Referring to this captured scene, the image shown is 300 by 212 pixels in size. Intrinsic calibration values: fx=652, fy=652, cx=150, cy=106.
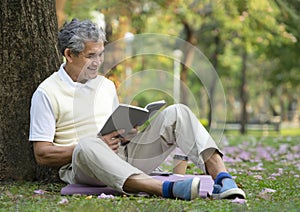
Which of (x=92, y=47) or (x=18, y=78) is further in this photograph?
(x=18, y=78)

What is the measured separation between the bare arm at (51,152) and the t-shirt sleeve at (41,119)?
0.05m

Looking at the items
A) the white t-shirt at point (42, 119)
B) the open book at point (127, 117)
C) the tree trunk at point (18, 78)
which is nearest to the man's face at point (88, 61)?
the white t-shirt at point (42, 119)

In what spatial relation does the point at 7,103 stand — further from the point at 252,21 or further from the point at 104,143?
the point at 252,21

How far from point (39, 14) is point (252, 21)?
11.1 meters

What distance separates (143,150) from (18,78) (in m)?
1.22

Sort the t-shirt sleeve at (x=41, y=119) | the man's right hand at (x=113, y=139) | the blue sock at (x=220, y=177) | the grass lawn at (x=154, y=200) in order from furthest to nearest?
the t-shirt sleeve at (x=41, y=119) < the man's right hand at (x=113, y=139) < the blue sock at (x=220, y=177) < the grass lawn at (x=154, y=200)

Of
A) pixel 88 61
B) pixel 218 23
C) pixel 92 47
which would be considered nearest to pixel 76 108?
pixel 88 61

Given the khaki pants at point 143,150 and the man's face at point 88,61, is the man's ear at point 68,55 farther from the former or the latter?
the khaki pants at point 143,150

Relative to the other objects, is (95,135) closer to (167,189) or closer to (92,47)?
(92,47)

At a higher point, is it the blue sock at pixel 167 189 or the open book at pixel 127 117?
the open book at pixel 127 117

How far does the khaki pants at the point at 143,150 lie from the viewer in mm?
4012

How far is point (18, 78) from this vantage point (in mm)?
5043

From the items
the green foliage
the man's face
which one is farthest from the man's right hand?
the green foliage

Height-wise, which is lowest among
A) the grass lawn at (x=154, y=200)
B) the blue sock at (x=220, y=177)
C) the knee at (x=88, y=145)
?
the grass lawn at (x=154, y=200)
